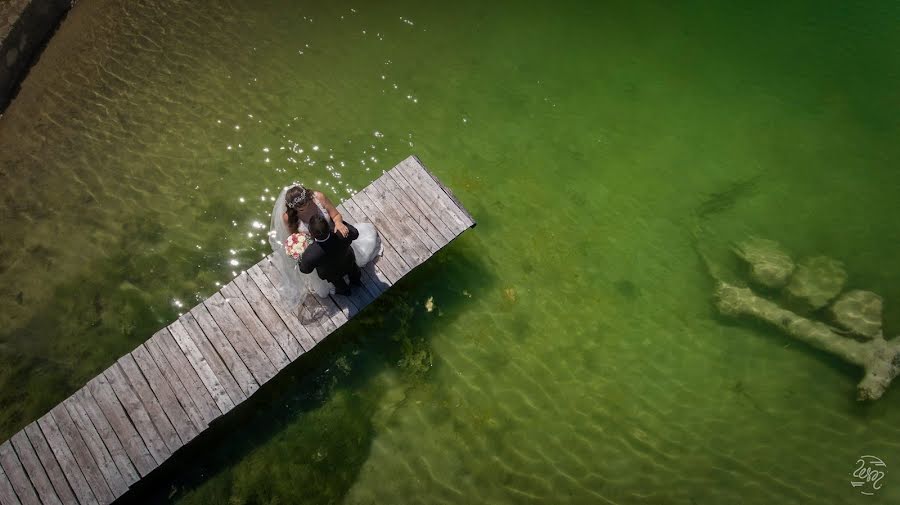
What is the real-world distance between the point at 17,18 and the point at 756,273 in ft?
39.6

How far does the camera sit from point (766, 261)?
769 centimetres

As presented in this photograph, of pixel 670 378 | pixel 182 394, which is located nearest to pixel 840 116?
pixel 670 378

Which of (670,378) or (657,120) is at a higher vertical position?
(657,120)

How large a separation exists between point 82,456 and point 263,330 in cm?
226

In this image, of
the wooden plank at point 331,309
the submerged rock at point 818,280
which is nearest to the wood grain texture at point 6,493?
the wooden plank at point 331,309

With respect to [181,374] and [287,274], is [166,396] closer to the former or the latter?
[181,374]

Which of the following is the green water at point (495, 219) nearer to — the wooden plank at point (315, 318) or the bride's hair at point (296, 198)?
the wooden plank at point (315, 318)

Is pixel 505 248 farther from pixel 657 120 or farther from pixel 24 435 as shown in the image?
pixel 24 435

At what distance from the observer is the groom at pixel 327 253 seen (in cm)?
472

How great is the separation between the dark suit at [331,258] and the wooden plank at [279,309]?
2.64ft

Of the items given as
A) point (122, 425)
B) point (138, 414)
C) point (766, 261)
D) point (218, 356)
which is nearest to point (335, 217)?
point (218, 356)

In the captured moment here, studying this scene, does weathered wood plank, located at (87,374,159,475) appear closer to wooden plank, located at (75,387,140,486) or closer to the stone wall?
wooden plank, located at (75,387,140,486)

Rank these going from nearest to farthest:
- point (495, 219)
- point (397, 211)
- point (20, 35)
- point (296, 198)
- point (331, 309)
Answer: point (296, 198) < point (331, 309) < point (397, 211) < point (495, 219) < point (20, 35)

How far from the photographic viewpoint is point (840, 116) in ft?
29.1
